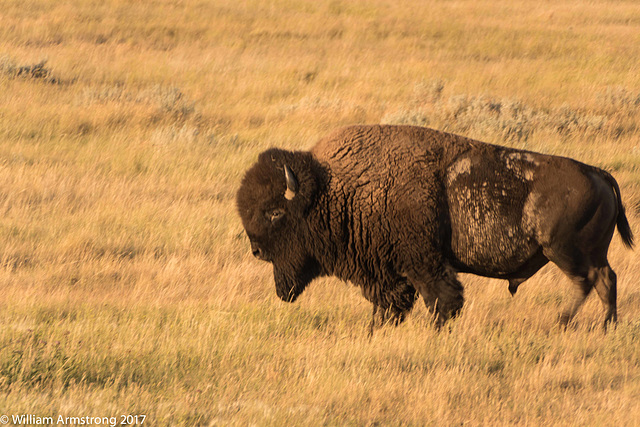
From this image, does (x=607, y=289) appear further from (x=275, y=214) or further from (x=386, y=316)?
(x=275, y=214)

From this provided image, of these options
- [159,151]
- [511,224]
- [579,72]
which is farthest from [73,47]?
[511,224]

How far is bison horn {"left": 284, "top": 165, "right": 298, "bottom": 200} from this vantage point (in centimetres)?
494

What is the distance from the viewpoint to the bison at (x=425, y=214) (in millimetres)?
4902

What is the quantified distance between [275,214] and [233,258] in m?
1.81

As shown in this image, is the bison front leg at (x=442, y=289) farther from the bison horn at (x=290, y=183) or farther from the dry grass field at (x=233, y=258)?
the bison horn at (x=290, y=183)

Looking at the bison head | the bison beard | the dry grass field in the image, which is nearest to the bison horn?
the bison head

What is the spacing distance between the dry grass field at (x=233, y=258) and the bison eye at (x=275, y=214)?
2.33ft

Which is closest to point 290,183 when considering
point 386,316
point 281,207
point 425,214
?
point 281,207

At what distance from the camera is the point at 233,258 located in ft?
22.4

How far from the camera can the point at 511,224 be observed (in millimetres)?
4934

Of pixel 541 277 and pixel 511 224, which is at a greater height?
pixel 511 224

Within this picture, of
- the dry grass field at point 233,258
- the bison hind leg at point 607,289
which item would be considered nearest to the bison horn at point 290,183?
the dry grass field at point 233,258

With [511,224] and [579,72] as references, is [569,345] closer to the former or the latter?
[511,224]

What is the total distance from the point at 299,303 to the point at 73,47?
13264mm
